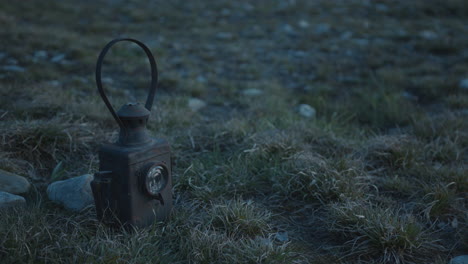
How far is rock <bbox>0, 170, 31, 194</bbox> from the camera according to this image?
86.7 inches

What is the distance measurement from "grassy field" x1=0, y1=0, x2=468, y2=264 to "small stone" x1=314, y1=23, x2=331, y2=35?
0.18ft

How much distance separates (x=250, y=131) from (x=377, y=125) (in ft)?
3.98

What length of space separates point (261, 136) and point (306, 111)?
992mm

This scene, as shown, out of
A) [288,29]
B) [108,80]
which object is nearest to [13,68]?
[108,80]

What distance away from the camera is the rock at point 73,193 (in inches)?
84.0

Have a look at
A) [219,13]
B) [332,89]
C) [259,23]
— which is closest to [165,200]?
[332,89]

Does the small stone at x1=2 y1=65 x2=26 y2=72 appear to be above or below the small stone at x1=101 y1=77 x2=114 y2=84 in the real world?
above

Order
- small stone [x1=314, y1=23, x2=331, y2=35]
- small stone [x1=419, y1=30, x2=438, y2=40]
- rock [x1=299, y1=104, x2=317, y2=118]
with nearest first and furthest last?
rock [x1=299, y1=104, x2=317, y2=118]
small stone [x1=419, y1=30, x2=438, y2=40]
small stone [x1=314, y1=23, x2=331, y2=35]

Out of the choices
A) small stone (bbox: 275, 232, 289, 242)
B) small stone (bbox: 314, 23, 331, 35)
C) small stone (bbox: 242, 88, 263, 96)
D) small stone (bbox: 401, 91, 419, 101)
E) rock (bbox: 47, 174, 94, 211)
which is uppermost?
small stone (bbox: 314, 23, 331, 35)

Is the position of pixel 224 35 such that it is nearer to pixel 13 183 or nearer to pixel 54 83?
pixel 54 83

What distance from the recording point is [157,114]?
3.32m

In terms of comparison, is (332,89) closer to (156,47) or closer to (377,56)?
(377,56)

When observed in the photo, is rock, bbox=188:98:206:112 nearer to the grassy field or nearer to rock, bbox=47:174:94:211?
the grassy field

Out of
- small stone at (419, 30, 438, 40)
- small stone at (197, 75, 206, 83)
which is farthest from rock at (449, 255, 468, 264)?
small stone at (419, 30, 438, 40)
